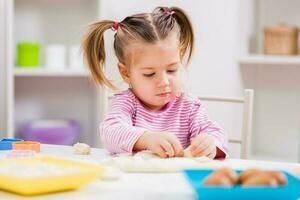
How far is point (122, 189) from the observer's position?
2.69ft

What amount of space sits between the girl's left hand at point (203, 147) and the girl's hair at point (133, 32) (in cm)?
32

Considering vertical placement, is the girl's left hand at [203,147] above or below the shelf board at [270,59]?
below

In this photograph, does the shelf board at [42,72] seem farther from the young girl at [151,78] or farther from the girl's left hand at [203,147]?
the girl's left hand at [203,147]

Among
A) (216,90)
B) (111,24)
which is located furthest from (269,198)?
(216,90)

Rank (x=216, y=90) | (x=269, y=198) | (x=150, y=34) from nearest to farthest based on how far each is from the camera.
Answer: (x=269, y=198) < (x=150, y=34) < (x=216, y=90)

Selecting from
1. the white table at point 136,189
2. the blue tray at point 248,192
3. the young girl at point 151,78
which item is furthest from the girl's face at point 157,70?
the blue tray at point 248,192

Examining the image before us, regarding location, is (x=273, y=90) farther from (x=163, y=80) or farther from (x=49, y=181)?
(x=49, y=181)

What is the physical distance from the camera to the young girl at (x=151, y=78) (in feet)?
4.36

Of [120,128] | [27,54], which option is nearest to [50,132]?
[27,54]

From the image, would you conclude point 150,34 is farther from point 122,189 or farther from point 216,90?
point 216,90

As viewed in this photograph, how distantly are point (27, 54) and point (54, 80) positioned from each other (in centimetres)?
29

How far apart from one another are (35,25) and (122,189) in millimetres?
2206

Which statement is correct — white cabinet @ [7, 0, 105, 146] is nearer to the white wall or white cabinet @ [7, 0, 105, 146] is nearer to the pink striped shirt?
the white wall

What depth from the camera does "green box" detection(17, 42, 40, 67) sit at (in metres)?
2.67
